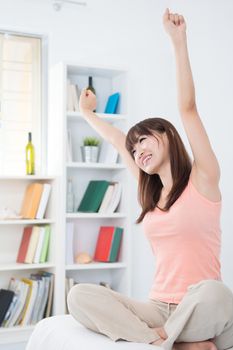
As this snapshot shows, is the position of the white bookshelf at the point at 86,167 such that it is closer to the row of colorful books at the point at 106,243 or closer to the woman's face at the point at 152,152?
the row of colorful books at the point at 106,243

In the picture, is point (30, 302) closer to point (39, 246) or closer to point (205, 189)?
point (39, 246)

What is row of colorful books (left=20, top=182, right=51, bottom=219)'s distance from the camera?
361 centimetres

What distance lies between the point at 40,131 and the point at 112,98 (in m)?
0.55

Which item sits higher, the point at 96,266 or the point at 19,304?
the point at 96,266

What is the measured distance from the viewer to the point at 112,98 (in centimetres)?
390

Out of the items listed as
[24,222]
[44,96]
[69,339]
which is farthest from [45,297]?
[69,339]

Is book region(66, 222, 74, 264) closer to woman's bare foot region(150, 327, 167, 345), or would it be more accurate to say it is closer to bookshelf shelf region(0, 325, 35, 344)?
bookshelf shelf region(0, 325, 35, 344)

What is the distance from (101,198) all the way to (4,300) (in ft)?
2.99

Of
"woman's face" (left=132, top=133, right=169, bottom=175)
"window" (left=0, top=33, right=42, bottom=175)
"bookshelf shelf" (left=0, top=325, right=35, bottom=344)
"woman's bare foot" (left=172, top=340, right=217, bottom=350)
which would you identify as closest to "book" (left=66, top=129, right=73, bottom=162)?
"window" (left=0, top=33, right=42, bottom=175)

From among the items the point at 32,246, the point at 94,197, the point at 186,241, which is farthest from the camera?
the point at 94,197

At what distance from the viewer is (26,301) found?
356 centimetres

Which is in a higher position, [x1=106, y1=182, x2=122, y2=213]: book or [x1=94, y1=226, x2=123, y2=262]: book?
[x1=106, y1=182, x2=122, y2=213]: book

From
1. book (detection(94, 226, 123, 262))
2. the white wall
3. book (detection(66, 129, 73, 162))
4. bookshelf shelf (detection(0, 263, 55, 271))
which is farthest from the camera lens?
book (detection(94, 226, 123, 262))

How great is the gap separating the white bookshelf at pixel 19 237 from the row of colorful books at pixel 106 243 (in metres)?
0.12
